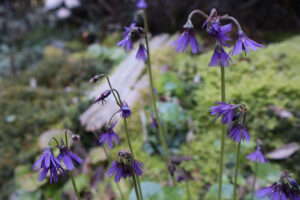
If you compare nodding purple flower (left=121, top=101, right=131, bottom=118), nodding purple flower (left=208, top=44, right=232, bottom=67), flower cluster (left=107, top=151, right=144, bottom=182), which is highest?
nodding purple flower (left=208, top=44, right=232, bottom=67)

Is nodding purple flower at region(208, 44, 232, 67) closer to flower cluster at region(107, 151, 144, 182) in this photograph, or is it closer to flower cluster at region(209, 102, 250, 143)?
flower cluster at region(209, 102, 250, 143)

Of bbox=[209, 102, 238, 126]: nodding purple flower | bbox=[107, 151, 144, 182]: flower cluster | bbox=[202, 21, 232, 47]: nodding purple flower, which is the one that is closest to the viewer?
bbox=[202, 21, 232, 47]: nodding purple flower

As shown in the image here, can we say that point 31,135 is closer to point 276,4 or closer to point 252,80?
point 252,80

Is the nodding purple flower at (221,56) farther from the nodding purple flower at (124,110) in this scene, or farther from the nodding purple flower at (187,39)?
the nodding purple flower at (124,110)

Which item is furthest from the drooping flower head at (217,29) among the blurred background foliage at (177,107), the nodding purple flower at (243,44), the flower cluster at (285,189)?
the flower cluster at (285,189)

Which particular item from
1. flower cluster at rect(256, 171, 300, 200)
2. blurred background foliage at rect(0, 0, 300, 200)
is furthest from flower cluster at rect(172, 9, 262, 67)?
flower cluster at rect(256, 171, 300, 200)
